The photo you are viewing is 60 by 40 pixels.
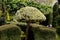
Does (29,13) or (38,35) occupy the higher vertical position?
(29,13)

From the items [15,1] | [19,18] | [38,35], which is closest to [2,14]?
[15,1]

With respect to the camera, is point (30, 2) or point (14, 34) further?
point (30, 2)

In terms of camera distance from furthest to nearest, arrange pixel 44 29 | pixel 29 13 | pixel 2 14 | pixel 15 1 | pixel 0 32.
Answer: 1. pixel 15 1
2. pixel 2 14
3. pixel 29 13
4. pixel 44 29
5. pixel 0 32

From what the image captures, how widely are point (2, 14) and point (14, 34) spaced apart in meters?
9.12

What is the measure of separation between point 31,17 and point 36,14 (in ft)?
0.77

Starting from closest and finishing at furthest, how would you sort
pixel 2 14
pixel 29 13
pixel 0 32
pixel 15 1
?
pixel 0 32 → pixel 29 13 → pixel 2 14 → pixel 15 1

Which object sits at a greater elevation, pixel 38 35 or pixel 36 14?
pixel 36 14

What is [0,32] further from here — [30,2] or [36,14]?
[30,2]

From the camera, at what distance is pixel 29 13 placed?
35.7ft

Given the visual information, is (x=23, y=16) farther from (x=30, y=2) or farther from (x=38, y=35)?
(x=30, y=2)

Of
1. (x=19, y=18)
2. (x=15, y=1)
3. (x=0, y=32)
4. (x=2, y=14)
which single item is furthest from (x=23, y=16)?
(x=15, y=1)

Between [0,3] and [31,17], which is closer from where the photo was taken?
[31,17]

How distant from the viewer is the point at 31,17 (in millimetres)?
10930

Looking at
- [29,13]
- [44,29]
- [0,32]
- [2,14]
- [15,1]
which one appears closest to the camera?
[0,32]
